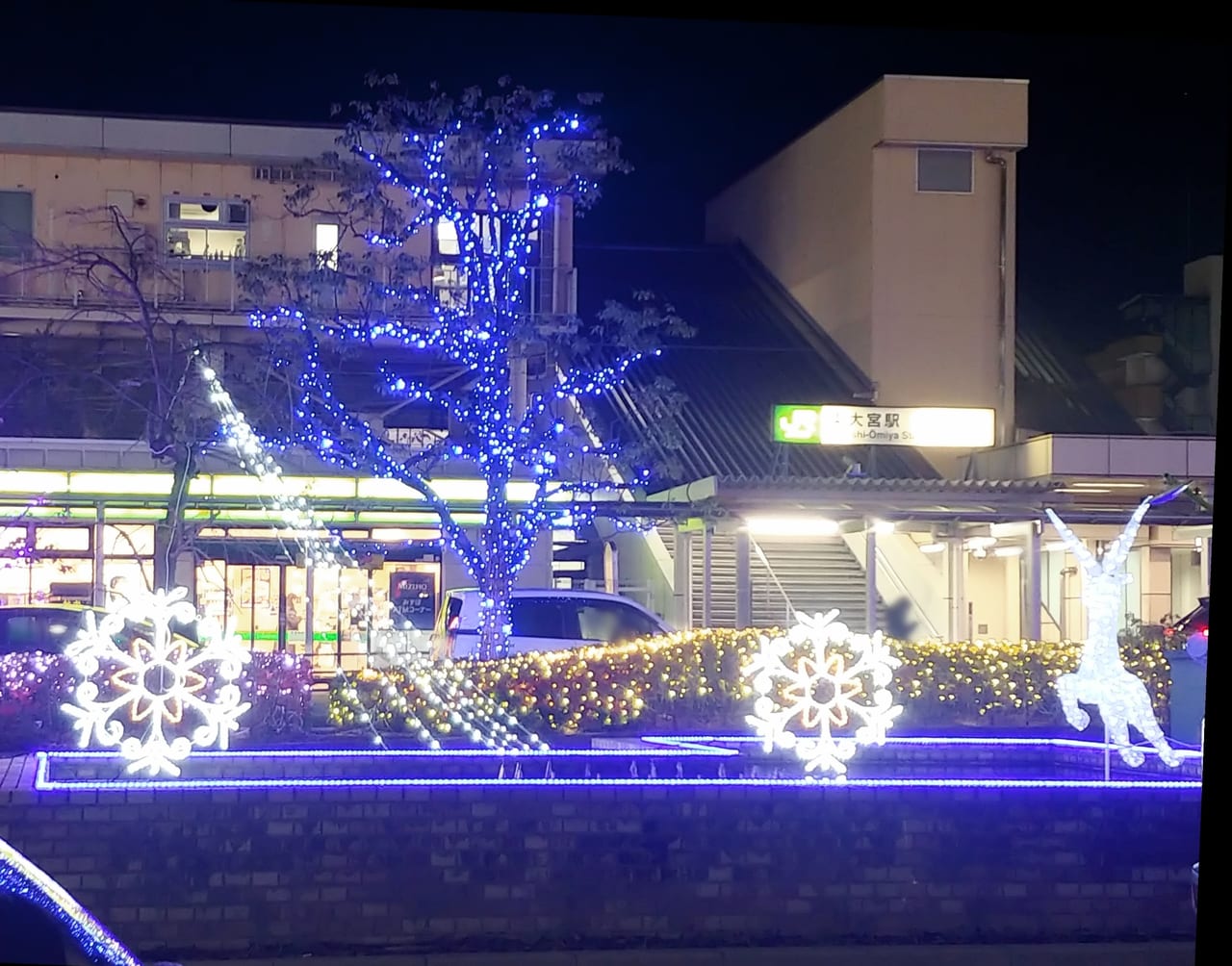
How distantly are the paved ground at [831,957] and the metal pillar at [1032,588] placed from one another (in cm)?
1186

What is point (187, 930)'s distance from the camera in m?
8.02

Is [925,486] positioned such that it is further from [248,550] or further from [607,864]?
[607,864]

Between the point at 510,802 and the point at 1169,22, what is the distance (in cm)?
622

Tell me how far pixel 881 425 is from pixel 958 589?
2.92m

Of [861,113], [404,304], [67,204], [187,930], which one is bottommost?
[187,930]

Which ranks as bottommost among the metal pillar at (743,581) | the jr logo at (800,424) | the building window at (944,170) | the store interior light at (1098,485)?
the metal pillar at (743,581)

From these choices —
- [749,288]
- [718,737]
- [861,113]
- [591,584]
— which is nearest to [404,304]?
[718,737]

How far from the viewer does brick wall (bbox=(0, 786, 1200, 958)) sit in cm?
806

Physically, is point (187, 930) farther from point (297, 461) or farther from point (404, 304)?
point (297, 461)

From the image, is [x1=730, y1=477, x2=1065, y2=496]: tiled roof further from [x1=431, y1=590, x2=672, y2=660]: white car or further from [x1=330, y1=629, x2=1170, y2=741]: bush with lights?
[x1=330, y1=629, x2=1170, y2=741]: bush with lights

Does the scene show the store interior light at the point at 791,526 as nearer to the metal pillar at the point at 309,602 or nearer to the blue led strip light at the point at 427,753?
the metal pillar at the point at 309,602

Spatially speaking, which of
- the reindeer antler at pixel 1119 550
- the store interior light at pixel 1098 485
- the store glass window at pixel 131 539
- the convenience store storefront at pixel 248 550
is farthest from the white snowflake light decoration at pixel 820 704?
the store glass window at pixel 131 539

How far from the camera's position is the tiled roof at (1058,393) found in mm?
26844

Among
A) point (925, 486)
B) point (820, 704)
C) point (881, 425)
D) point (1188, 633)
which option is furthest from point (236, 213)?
point (820, 704)
